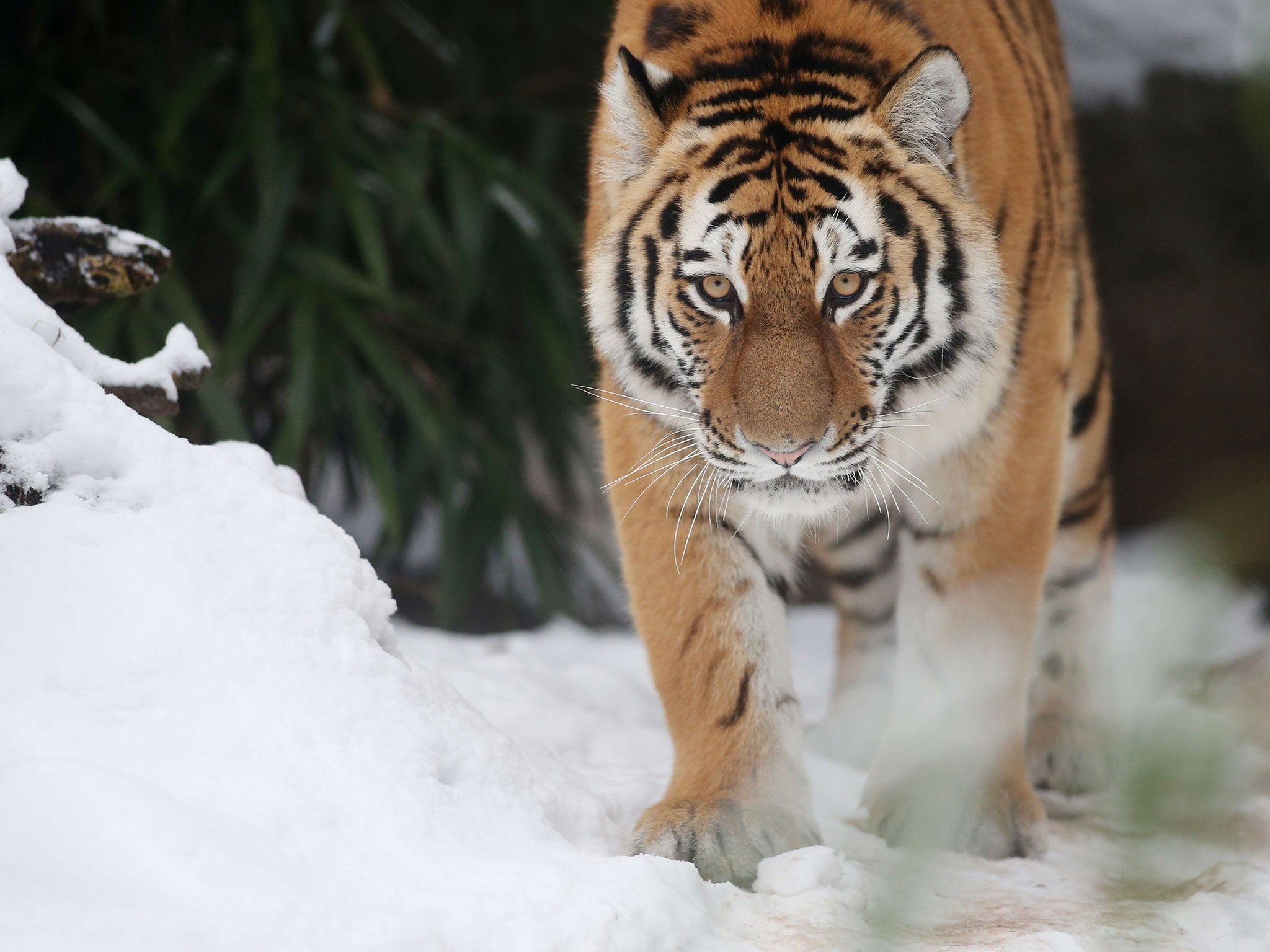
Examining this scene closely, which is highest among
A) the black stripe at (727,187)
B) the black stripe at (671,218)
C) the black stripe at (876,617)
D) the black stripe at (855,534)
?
the black stripe at (727,187)

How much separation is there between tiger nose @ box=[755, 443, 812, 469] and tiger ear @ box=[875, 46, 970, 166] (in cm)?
39

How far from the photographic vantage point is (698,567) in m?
1.50

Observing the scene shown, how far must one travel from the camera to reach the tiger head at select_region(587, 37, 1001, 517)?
1.35m

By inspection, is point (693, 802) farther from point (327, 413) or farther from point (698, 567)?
point (327, 413)

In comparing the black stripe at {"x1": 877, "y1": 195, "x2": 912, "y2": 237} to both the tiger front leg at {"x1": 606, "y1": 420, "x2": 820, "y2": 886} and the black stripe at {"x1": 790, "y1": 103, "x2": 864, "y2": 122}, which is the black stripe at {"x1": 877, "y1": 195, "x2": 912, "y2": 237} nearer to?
the black stripe at {"x1": 790, "y1": 103, "x2": 864, "y2": 122}

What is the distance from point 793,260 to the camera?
1.35m

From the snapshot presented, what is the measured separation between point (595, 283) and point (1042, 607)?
3.24 feet

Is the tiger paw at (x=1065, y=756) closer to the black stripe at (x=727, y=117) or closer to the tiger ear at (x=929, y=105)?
the tiger ear at (x=929, y=105)

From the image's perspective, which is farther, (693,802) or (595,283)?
(595,283)

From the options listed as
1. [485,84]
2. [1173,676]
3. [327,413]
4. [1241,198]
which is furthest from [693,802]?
[1241,198]

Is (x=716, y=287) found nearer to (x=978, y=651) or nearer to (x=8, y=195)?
(x=978, y=651)

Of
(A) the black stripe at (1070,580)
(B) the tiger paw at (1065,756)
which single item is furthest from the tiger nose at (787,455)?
(A) the black stripe at (1070,580)

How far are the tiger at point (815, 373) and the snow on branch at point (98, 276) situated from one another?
50 cm

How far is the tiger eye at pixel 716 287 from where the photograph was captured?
1380 millimetres
